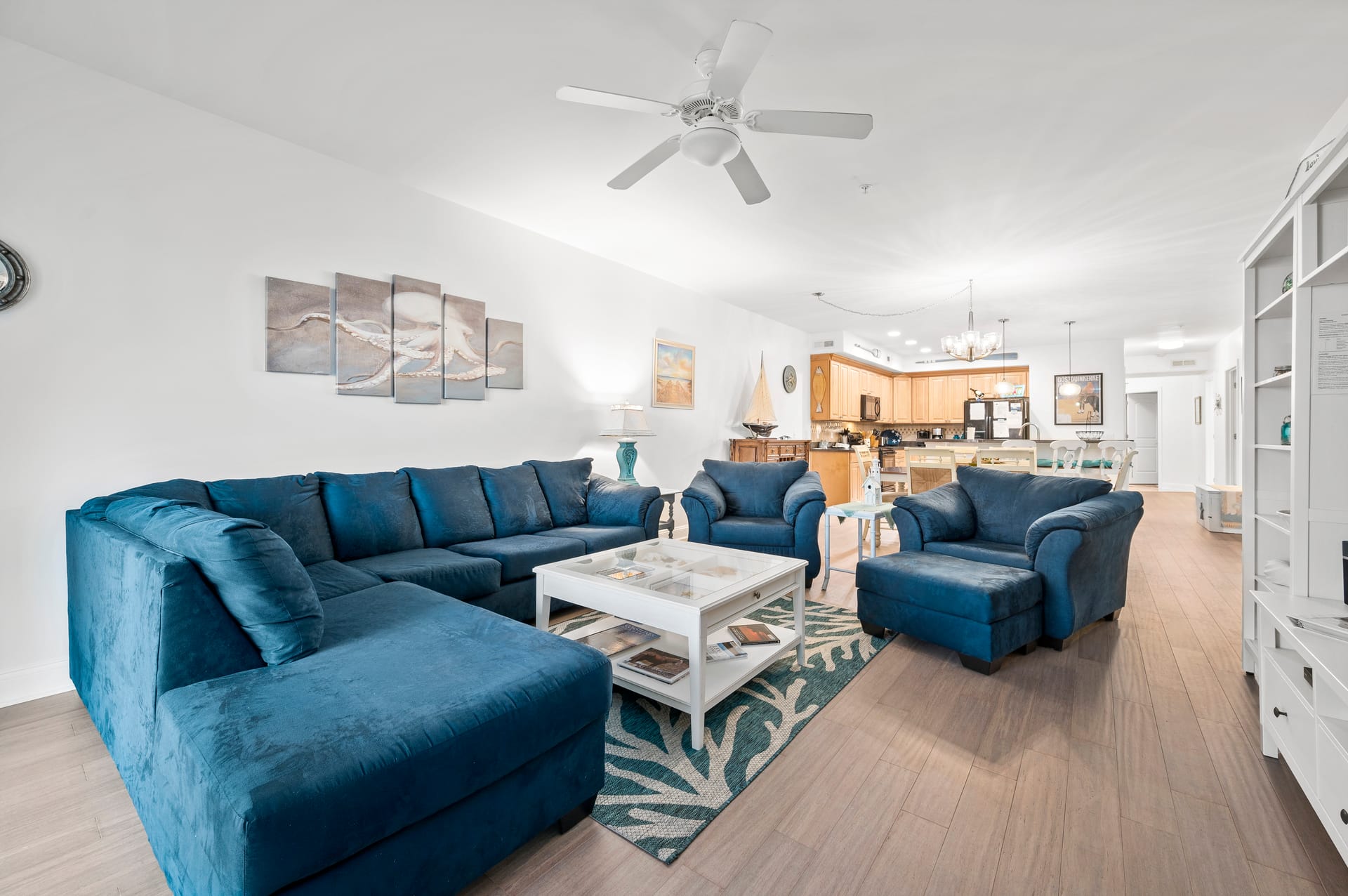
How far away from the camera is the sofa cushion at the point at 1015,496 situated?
3213mm

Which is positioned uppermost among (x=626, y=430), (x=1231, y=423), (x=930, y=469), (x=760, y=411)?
(x=760, y=411)

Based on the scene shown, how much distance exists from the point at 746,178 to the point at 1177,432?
39.1 feet

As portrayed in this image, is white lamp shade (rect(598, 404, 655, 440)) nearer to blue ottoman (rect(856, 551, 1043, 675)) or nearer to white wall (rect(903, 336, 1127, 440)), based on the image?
blue ottoman (rect(856, 551, 1043, 675))

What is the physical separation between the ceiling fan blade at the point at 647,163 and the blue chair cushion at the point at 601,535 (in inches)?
78.8

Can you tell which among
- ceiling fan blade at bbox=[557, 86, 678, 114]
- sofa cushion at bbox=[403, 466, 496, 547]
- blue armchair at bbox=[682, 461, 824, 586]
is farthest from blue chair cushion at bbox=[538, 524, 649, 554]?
ceiling fan blade at bbox=[557, 86, 678, 114]

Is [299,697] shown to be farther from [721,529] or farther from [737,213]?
[737,213]

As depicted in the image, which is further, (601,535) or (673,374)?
(673,374)

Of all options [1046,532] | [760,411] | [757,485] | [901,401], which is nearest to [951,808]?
[1046,532]

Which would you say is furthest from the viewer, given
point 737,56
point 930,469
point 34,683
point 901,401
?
point 901,401

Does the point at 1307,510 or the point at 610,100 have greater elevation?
the point at 610,100

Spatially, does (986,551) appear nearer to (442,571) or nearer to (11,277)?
(442,571)

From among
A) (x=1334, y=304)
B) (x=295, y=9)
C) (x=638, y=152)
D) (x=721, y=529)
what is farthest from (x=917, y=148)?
(x=295, y=9)

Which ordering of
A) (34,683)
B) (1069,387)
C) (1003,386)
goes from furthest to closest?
(1003,386)
(1069,387)
(34,683)

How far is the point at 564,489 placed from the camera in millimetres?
4059
